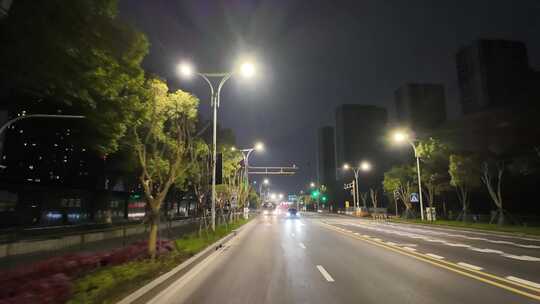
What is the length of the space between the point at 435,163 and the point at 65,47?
41.8 metres

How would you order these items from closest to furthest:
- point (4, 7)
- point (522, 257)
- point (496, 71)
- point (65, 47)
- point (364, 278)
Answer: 1. point (4, 7)
2. point (65, 47)
3. point (364, 278)
4. point (522, 257)
5. point (496, 71)

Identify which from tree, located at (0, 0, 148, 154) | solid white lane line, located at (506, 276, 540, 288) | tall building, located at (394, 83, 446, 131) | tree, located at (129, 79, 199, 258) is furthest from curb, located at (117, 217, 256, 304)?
tall building, located at (394, 83, 446, 131)

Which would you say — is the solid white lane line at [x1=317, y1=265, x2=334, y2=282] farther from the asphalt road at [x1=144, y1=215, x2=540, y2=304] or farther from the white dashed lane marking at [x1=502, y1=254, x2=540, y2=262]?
the white dashed lane marking at [x1=502, y1=254, x2=540, y2=262]

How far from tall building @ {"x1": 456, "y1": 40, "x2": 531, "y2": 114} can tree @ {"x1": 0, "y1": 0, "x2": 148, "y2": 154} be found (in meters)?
101

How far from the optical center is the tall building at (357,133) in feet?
501

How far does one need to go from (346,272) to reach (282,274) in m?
1.84

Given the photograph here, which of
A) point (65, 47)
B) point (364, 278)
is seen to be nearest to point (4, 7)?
point (65, 47)

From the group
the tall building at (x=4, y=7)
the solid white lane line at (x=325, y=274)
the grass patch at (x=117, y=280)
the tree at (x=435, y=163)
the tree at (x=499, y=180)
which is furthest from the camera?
the tree at (x=435, y=163)

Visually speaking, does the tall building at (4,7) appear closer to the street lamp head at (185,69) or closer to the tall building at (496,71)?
the street lamp head at (185,69)

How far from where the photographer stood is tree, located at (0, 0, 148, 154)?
276 inches

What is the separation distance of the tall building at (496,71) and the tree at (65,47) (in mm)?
100520

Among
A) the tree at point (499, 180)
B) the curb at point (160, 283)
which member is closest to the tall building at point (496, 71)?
the tree at point (499, 180)

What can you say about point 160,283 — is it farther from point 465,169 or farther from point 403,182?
point 403,182

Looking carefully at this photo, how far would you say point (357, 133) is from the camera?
158 metres
